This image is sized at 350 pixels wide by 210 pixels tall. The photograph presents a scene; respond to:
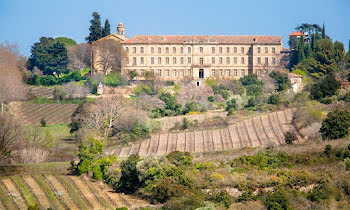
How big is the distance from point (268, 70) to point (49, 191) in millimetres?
57265

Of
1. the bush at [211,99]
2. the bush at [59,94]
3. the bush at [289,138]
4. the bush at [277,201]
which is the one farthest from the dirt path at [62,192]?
the bush at [59,94]

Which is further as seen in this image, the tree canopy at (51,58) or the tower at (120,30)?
the tower at (120,30)

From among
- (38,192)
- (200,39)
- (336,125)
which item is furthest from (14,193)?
(200,39)

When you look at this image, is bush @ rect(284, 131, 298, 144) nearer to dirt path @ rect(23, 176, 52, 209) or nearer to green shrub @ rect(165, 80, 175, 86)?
dirt path @ rect(23, 176, 52, 209)

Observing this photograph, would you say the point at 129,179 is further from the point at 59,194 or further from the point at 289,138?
the point at 289,138

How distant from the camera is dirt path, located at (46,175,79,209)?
3612cm

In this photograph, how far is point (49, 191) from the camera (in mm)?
38250

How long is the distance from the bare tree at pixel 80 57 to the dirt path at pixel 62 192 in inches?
2147

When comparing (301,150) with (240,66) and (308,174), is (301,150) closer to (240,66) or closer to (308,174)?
(308,174)

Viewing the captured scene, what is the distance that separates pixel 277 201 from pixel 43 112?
144ft

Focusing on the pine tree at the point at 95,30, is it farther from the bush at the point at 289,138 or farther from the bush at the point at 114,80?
the bush at the point at 289,138

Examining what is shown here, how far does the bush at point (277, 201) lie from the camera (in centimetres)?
3534

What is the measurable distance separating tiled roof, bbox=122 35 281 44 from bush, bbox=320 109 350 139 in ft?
150

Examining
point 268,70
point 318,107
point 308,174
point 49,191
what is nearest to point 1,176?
point 49,191
